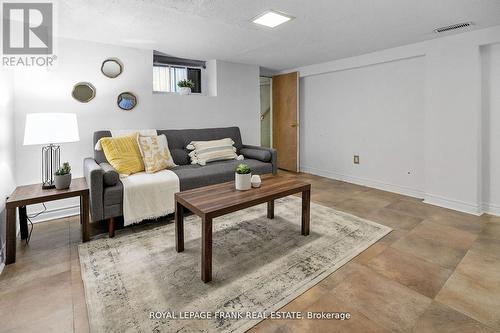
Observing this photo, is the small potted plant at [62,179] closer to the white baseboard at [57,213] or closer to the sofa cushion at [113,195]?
the sofa cushion at [113,195]

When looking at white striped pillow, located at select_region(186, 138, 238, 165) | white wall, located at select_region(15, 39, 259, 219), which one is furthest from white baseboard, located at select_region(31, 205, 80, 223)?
white striped pillow, located at select_region(186, 138, 238, 165)

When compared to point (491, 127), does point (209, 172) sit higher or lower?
lower

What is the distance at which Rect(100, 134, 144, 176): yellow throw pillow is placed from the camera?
2.75 meters

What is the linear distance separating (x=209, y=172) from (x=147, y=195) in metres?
0.75

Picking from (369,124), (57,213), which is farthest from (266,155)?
(57,213)

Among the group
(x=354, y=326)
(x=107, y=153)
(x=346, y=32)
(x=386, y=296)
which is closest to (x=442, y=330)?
(x=386, y=296)

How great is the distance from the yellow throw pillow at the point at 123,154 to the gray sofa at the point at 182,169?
10 cm

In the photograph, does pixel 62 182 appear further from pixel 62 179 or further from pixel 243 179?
pixel 243 179

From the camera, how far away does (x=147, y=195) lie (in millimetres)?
2590

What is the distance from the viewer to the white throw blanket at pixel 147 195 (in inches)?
98.0

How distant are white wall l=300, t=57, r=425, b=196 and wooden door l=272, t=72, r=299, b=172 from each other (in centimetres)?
26

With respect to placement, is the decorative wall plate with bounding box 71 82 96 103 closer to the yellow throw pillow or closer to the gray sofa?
the gray sofa

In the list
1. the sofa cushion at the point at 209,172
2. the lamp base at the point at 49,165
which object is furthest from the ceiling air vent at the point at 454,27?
the lamp base at the point at 49,165

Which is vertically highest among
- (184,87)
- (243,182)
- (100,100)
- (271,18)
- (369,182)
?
(271,18)
